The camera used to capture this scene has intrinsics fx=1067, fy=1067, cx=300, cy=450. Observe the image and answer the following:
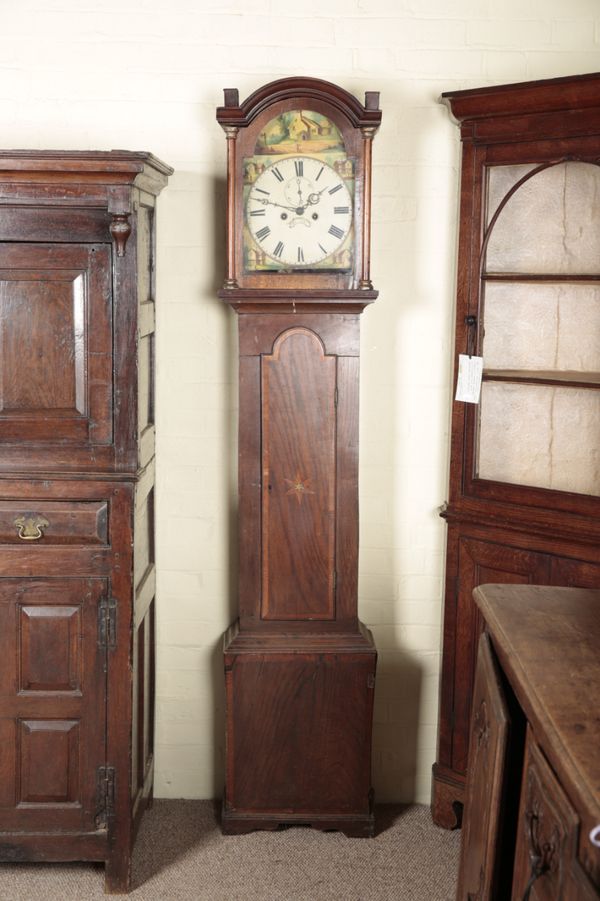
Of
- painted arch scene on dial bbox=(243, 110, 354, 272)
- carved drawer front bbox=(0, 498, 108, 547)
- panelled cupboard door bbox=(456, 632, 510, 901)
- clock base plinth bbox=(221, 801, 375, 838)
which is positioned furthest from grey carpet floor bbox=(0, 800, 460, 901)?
painted arch scene on dial bbox=(243, 110, 354, 272)

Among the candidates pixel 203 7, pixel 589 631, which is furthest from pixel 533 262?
pixel 589 631

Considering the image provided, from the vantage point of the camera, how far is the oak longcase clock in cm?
308

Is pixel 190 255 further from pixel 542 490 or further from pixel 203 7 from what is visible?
pixel 542 490

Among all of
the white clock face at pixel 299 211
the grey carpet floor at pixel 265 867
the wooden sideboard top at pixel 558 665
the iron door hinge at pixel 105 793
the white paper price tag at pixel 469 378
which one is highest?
the white clock face at pixel 299 211

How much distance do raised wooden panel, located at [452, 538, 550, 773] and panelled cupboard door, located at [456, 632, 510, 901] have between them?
3.40 ft

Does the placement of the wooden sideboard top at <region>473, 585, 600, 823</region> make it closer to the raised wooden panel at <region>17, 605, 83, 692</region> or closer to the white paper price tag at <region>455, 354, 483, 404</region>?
the white paper price tag at <region>455, 354, 483, 404</region>

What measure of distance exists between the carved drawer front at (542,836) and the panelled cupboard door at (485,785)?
64mm

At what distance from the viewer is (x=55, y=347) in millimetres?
2963

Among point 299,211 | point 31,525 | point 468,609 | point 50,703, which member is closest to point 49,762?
point 50,703

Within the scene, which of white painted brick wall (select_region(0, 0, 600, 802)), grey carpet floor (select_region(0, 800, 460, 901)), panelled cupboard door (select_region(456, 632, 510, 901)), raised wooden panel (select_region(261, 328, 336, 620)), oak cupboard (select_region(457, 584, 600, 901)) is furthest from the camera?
white painted brick wall (select_region(0, 0, 600, 802))

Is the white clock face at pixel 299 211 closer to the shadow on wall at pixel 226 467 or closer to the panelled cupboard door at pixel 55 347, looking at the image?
the shadow on wall at pixel 226 467

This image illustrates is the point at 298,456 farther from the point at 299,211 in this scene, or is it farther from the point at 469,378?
the point at 299,211

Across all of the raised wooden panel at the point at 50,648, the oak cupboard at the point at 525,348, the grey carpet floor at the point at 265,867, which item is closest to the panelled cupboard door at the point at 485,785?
the grey carpet floor at the point at 265,867

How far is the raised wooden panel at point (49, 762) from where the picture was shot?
9.96 feet
